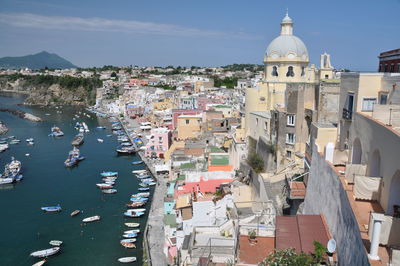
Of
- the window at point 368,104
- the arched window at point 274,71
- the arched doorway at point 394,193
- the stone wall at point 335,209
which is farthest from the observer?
the arched window at point 274,71

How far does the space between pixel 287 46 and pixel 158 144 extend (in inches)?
917

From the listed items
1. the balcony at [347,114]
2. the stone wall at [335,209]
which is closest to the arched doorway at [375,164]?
the stone wall at [335,209]

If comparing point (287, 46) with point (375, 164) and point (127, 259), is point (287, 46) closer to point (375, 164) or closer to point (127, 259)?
point (375, 164)

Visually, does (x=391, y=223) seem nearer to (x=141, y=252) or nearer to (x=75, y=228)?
(x=141, y=252)

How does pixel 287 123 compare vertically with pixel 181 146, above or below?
above

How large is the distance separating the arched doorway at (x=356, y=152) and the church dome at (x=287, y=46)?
13079mm

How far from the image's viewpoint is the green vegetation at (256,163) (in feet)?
59.1

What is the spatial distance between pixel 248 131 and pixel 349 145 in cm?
1257

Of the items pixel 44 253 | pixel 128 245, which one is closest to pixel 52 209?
→ pixel 44 253

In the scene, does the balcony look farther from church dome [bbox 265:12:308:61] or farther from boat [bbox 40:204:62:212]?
boat [bbox 40:204:62:212]

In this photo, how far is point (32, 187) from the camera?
32.6 meters

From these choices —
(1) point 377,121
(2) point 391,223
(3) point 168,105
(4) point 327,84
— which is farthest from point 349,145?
(3) point 168,105

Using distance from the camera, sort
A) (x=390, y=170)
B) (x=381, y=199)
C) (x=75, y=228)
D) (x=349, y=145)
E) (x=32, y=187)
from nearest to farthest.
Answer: (x=390, y=170) → (x=381, y=199) → (x=349, y=145) → (x=75, y=228) → (x=32, y=187)

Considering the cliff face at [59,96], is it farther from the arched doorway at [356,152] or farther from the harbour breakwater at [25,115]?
the arched doorway at [356,152]
